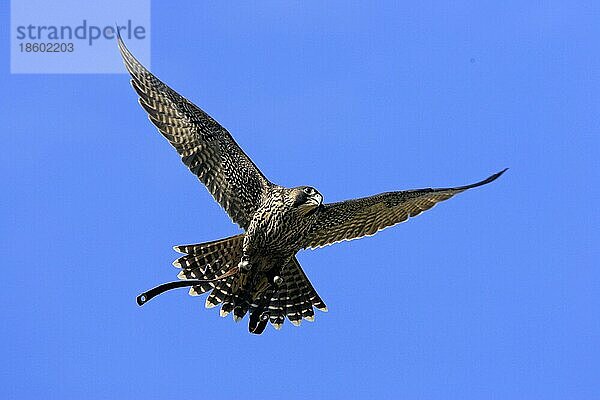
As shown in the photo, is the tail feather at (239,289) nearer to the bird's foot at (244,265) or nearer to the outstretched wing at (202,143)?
the bird's foot at (244,265)

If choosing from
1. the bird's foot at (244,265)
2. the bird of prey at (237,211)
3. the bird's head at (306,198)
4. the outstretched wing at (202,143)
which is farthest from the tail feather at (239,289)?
the bird's head at (306,198)

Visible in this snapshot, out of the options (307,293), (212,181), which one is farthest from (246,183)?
(307,293)

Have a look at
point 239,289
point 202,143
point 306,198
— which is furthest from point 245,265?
point 202,143

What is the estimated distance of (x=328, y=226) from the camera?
16438mm

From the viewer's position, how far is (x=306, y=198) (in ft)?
50.5

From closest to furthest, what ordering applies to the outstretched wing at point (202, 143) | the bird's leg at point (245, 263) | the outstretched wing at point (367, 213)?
the bird's leg at point (245, 263) < the outstretched wing at point (367, 213) < the outstretched wing at point (202, 143)

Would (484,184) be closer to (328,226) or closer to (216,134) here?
(328,226)

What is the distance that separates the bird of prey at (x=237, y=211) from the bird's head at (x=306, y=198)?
59cm

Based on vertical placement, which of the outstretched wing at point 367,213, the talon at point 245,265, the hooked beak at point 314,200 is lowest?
the talon at point 245,265

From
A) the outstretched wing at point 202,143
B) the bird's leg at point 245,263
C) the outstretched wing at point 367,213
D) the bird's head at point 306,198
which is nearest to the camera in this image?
the bird's head at point 306,198

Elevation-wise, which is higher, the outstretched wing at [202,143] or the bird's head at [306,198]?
the outstretched wing at [202,143]

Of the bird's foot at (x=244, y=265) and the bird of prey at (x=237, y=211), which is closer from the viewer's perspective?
the bird's foot at (x=244, y=265)

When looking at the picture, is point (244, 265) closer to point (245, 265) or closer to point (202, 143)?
point (245, 265)

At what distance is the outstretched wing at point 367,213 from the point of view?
52.9 ft
